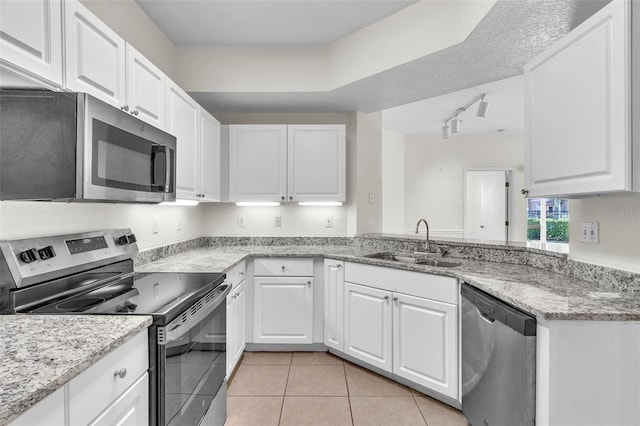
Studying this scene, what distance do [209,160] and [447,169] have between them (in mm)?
4514

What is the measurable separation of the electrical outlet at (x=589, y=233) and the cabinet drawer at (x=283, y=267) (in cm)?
186

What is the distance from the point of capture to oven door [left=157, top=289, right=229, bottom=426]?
1.22 meters

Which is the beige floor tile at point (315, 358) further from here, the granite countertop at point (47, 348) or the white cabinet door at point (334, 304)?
the granite countertop at point (47, 348)

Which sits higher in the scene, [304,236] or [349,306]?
[304,236]

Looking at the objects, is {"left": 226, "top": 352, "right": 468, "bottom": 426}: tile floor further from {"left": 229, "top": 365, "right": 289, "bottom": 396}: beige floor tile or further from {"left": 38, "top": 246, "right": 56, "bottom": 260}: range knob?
{"left": 38, "top": 246, "right": 56, "bottom": 260}: range knob

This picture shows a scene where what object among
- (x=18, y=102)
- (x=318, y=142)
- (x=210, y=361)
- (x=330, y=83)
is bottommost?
(x=210, y=361)

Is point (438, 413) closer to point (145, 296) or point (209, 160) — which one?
point (145, 296)

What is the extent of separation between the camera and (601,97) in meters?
1.27

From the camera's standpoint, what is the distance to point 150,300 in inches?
55.3

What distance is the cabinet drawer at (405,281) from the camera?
2016 mm

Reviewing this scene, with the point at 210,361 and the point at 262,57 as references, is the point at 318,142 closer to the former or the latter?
the point at 262,57

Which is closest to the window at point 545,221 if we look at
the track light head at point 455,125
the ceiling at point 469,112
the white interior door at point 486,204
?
the white interior door at point 486,204

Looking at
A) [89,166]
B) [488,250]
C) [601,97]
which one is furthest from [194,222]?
[601,97]

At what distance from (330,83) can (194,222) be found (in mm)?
1850
